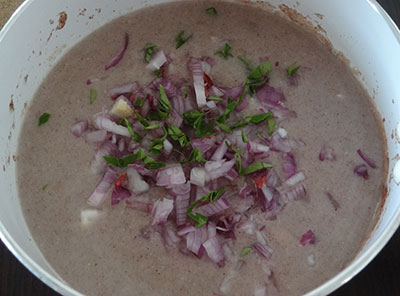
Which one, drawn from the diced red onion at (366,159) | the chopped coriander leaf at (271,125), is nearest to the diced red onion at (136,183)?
the chopped coriander leaf at (271,125)

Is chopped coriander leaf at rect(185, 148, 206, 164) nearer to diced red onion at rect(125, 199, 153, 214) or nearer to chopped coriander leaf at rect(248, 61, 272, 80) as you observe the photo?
diced red onion at rect(125, 199, 153, 214)

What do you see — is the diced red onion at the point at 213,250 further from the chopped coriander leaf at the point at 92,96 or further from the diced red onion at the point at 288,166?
the chopped coriander leaf at the point at 92,96

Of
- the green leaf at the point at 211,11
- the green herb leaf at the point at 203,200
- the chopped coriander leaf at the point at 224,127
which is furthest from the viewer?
the green leaf at the point at 211,11

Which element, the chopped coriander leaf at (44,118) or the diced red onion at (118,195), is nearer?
the diced red onion at (118,195)

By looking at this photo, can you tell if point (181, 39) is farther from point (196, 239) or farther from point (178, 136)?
point (196, 239)

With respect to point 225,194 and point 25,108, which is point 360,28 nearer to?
point 225,194

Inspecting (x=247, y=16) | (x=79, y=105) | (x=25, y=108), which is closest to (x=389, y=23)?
(x=247, y=16)

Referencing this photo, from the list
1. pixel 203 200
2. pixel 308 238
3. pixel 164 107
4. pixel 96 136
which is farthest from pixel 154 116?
pixel 308 238

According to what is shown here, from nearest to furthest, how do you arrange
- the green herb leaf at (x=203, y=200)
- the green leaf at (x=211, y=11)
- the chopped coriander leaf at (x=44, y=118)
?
the green herb leaf at (x=203, y=200) < the chopped coriander leaf at (x=44, y=118) < the green leaf at (x=211, y=11)

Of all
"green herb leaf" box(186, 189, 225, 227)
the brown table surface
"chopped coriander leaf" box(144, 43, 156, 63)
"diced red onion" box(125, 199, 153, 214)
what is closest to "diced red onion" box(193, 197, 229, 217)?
"green herb leaf" box(186, 189, 225, 227)
